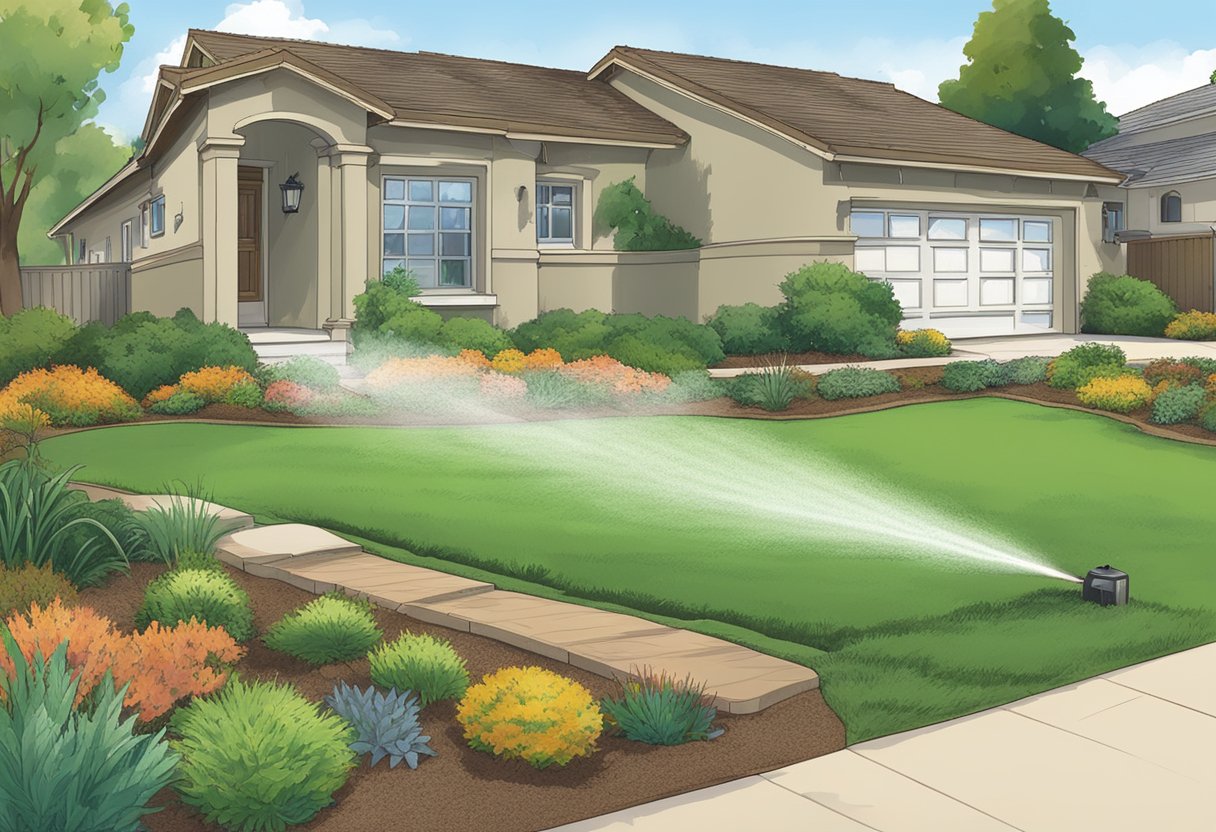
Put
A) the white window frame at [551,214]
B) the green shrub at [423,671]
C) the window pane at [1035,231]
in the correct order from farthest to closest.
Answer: the window pane at [1035,231], the white window frame at [551,214], the green shrub at [423,671]

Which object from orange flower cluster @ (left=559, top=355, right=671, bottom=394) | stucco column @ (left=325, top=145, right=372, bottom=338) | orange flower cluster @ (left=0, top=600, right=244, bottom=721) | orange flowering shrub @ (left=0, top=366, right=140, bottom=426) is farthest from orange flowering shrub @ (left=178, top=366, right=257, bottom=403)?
orange flower cluster @ (left=0, top=600, right=244, bottom=721)

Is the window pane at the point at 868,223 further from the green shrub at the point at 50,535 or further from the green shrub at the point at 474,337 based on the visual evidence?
the green shrub at the point at 50,535

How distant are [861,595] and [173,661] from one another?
434cm

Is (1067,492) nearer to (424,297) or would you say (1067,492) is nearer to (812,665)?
(812,665)

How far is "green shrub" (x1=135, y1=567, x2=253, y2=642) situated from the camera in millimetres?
6496

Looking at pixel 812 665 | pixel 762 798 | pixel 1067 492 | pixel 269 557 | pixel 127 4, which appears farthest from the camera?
pixel 127 4

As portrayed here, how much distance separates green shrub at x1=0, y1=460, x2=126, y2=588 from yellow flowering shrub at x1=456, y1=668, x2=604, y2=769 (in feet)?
9.64

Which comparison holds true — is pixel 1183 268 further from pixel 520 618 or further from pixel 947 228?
pixel 520 618

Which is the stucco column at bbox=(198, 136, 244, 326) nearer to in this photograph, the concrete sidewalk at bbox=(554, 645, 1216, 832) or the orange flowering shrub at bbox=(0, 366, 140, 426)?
the orange flowering shrub at bbox=(0, 366, 140, 426)

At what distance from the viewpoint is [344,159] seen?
20734 millimetres

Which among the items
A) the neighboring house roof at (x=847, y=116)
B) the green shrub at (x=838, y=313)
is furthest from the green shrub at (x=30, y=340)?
the neighboring house roof at (x=847, y=116)

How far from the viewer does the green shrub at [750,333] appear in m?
21.3

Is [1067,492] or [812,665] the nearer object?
[812,665]

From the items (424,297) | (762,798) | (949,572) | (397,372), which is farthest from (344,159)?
(762,798)
